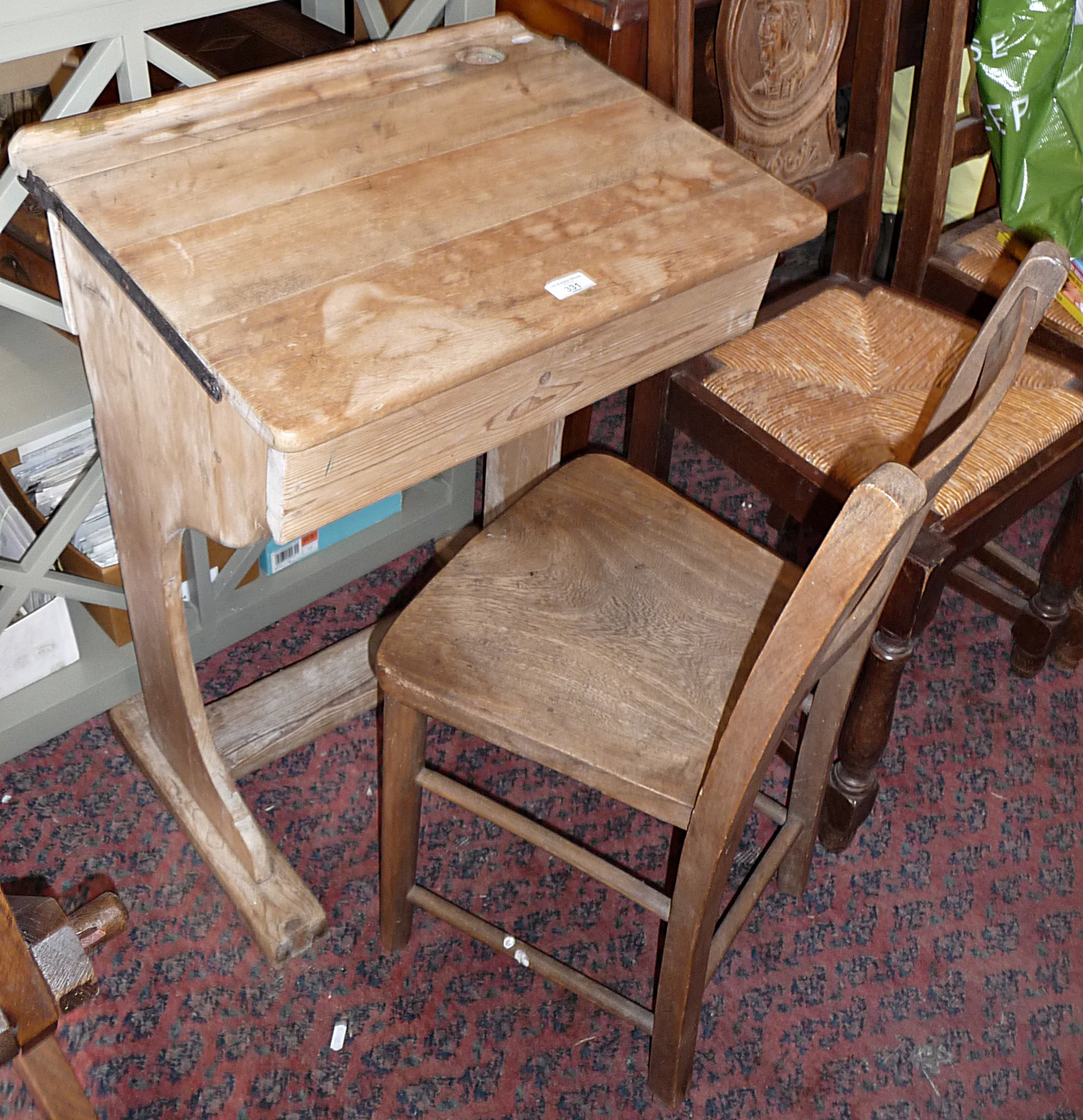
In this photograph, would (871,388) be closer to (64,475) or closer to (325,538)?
(325,538)

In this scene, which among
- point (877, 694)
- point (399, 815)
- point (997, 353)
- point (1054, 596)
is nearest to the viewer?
point (997, 353)

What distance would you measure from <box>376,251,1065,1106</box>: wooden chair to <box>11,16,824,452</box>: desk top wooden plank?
0.31 m

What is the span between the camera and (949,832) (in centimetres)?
175

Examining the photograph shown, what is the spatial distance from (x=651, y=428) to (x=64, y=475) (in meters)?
0.80

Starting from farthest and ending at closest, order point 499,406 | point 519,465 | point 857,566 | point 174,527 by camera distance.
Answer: point 519,465, point 174,527, point 499,406, point 857,566

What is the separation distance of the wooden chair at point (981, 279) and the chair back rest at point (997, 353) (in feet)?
1.72

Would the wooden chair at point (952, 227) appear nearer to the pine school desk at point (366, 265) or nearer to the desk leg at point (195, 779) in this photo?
the pine school desk at point (366, 265)

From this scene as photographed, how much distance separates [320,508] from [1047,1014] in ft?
3.93

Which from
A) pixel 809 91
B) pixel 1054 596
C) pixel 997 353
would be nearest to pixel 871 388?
pixel 809 91

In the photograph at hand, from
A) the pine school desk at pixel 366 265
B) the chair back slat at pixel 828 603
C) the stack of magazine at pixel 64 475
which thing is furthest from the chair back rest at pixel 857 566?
the stack of magazine at pixel 64 475

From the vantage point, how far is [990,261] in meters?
1.82

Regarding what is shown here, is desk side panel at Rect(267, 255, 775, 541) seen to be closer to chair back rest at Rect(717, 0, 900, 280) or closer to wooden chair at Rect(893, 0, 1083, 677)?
chair back rest at Rect(717, 0, 900, 280)

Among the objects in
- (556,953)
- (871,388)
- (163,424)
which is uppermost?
(163,424)

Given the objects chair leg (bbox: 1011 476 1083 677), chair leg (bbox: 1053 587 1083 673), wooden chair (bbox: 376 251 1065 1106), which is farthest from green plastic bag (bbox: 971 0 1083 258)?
wooden chair (bbox: 376 251 1065 1106)
